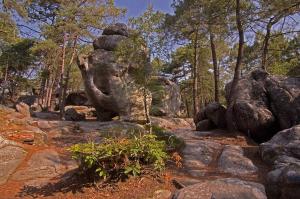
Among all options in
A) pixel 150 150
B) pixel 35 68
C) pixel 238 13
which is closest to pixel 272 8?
pixel 238 13

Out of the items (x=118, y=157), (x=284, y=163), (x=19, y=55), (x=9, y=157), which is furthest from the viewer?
(x=19, y=55)

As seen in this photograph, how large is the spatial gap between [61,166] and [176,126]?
10849 mm

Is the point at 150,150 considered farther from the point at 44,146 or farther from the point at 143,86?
the point at 143,86

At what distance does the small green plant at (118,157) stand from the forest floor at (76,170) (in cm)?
22

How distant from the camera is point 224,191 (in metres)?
5.40

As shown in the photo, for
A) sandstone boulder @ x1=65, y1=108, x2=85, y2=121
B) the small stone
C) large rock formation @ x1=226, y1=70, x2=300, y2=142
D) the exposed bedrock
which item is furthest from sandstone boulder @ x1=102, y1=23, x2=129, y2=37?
the small stone

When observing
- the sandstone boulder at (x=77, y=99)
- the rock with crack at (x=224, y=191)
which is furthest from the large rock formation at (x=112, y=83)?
the sandstone boulder at (x=77, y=99)

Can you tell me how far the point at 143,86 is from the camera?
16266 mm

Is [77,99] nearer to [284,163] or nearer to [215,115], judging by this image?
[215,115]

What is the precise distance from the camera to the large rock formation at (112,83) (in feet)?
58.4

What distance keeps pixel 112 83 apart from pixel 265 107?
29.6ft

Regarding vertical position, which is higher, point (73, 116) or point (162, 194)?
point (73, 116)

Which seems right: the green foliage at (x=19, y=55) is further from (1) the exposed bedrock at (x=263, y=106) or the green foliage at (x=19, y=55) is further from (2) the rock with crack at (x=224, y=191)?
(2) the rock with crack at (x=224, y=191)

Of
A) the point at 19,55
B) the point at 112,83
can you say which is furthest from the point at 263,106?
the point at 19,55
